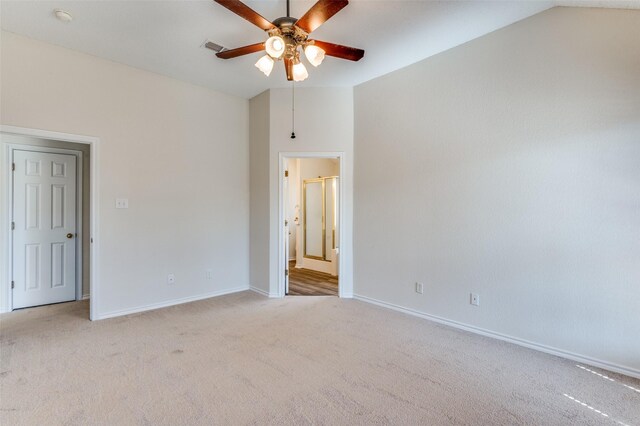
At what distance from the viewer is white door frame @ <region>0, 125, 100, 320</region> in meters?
3.12

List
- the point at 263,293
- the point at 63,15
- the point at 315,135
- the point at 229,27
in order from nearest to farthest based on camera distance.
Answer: the point at 63,15, the point at 229,27, the point at 315,135, the point at 263,293

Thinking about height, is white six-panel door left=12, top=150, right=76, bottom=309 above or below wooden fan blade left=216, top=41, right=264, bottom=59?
below

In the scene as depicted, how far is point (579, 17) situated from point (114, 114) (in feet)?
15.1

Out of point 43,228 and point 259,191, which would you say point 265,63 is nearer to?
point 259,191

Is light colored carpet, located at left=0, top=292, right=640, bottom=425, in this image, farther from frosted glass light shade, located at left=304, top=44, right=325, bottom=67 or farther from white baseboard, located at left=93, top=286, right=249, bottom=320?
frosted glass light shade, located at left=304, top=44, right=325, bottom=67

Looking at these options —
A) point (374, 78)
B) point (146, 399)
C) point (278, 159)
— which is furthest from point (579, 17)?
point (146, 399)

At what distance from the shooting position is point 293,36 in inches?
86.4

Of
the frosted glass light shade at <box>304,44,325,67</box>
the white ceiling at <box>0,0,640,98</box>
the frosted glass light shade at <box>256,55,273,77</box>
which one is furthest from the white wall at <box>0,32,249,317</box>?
the frosted glass light shade at <box>304,44,325,67</box>

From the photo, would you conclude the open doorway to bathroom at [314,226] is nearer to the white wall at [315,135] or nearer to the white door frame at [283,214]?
the white door frame at [283,214]

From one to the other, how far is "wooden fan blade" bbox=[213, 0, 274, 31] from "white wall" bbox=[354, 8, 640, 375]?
2.08 metres

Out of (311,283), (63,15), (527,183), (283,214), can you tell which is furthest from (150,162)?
(527,183)

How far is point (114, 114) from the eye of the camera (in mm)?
3512

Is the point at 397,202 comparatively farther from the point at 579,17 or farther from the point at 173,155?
the point at 173,155

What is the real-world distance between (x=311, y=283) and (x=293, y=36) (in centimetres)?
383
